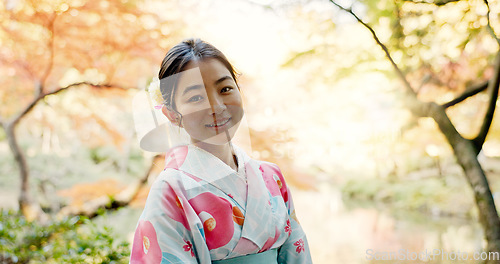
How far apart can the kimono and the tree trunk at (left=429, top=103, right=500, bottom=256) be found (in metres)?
2.01

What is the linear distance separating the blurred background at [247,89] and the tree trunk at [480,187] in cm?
15

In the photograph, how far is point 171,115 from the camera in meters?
0.90

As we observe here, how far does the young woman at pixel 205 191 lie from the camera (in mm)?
794

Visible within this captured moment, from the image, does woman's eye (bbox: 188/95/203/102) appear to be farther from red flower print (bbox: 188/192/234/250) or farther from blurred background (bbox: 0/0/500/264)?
blurred background (bbox: 0/0/500/264)

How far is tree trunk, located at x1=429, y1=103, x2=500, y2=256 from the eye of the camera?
7.87 feet

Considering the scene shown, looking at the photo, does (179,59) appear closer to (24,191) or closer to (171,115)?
(171,115)

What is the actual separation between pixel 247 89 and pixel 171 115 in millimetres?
2725

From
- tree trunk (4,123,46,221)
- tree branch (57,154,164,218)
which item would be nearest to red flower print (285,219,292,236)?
tree branch (57,154,164,218)

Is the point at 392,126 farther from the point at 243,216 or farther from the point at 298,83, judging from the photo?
the point at 243,216

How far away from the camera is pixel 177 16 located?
356 centimetres

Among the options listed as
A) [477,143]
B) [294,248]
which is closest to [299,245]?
[294,248]

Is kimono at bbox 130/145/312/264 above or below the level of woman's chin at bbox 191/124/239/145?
below

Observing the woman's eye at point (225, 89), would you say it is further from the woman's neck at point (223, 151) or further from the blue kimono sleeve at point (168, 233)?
the blue kimono sleeve at point (168, 233)

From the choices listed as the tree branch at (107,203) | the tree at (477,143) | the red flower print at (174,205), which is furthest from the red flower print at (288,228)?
the tree branch at (107,203)
